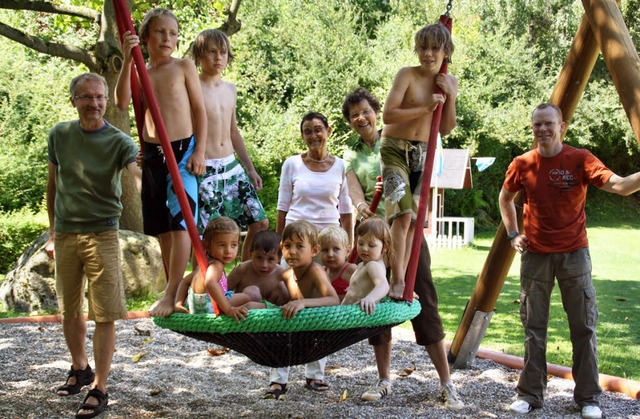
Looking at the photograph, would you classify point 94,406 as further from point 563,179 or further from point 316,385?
point 563,179

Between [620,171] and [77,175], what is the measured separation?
24107 millimetres

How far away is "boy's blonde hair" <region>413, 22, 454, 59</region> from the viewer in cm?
356

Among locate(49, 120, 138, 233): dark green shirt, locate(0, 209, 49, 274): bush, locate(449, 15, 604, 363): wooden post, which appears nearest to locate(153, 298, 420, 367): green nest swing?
locate(49, 120, 138, 233): dark green shirt

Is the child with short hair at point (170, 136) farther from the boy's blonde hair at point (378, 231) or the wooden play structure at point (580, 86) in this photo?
the wooden play structure at point (580, 86)

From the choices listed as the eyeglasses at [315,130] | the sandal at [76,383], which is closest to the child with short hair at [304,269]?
the eyeglasses at [315,130]

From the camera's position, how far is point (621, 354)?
239 inches

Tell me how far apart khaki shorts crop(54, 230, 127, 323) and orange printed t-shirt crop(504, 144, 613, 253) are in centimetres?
210

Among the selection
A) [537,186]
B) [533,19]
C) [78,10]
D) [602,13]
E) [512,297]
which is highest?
[533,19]

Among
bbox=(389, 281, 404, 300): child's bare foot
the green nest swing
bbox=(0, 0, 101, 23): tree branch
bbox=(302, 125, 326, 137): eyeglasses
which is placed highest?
bbox=(0, 0, 101, 23): tree branch

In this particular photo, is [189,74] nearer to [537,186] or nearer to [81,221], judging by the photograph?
[81,221]

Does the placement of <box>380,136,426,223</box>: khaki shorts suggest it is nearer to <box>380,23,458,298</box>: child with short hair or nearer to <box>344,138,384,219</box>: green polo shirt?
<box>380,23,458,298</box>: child with short hair

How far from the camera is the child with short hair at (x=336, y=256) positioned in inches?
140

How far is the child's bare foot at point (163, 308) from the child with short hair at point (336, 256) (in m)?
0.76

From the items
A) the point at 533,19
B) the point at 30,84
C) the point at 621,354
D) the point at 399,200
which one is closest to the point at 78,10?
the point at 399,200
